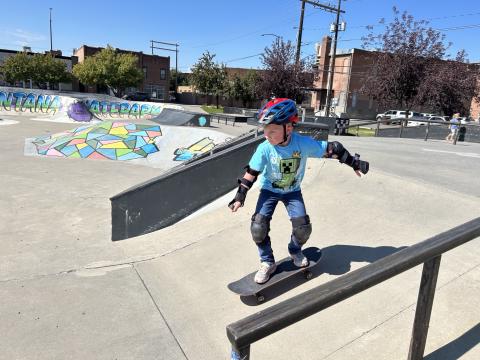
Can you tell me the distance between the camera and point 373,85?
840 inches

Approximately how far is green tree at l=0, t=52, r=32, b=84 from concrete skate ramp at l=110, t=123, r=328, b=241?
5801 centimetres

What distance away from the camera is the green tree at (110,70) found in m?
54.1

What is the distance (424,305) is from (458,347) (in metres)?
0.53

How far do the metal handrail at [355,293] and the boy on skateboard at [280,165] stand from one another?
118cm

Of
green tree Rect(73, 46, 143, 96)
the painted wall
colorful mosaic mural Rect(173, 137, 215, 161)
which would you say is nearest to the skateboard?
colorful mosaic mural Rect(173, 137, 215, 161)

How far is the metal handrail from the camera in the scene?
139 centimetres

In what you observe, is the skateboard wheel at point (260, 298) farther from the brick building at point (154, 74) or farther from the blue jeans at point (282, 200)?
the brick building at point (154, 74)

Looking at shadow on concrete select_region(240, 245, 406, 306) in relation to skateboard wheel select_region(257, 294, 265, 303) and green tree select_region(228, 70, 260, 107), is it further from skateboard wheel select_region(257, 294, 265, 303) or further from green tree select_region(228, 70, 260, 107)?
green tree select_region(228, 70, 260, 107)

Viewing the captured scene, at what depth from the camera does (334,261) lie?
367 cm

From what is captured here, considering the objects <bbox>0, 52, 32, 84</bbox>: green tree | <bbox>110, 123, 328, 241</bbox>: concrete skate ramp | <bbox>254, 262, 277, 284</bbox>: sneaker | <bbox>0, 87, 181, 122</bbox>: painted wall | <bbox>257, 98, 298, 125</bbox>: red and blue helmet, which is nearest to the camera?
<bbox>257, 98, 298, 125</bbox>: red and blue helmet

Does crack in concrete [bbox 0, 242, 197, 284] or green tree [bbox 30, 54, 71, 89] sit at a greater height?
green tree [bbox 30, 54, 71, 89]

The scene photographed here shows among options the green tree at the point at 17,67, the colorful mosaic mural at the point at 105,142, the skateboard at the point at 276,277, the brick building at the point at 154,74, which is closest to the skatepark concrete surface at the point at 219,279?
the skateboard at the point at 276,277

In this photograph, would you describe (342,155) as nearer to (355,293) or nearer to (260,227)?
(260,227)

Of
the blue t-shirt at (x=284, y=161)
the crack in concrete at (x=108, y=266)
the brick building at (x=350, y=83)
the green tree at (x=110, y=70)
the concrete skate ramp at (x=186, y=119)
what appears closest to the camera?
the blue t-shirt at (x=284, y=161)
